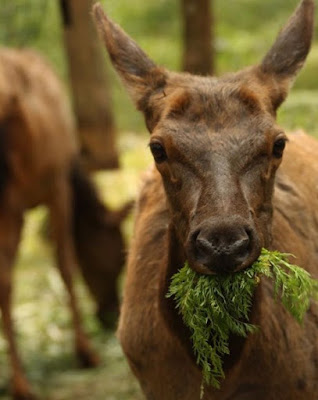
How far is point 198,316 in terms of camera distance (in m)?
4.93

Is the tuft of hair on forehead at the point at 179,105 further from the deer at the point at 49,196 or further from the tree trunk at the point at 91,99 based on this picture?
the tree trunk at the point at 91,99

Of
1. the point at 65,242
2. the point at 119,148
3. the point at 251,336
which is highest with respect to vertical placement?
the point at 251,336

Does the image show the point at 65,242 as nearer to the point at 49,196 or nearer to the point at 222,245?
the point at 49,196

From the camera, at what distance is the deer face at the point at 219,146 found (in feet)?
15.2

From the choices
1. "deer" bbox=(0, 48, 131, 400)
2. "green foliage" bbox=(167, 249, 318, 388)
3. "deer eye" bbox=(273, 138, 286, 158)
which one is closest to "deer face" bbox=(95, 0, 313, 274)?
"deer eye" bbox=(273, 138, 286, 158)

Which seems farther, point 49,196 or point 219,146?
point 49,196

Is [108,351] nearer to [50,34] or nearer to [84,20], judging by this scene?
[84,20]

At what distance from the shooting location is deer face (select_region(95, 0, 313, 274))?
15.2ft

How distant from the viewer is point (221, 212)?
4629mm

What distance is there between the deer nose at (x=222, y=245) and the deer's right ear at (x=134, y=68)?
3.45 ft

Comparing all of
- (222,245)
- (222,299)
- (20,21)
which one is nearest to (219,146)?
(222,245)

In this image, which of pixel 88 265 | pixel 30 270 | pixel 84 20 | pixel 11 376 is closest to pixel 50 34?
pixel 84 20

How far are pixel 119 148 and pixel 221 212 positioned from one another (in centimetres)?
1104

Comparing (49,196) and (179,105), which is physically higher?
(179,105)
